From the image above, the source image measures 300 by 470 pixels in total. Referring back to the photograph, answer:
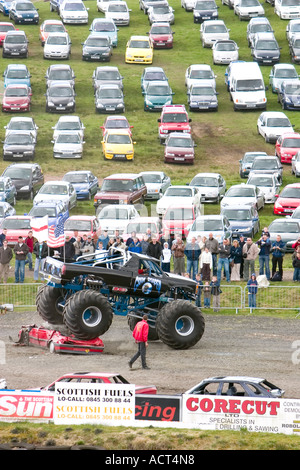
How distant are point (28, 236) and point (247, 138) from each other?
22270 mm

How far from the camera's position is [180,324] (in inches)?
1126

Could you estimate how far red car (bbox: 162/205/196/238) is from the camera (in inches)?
1597

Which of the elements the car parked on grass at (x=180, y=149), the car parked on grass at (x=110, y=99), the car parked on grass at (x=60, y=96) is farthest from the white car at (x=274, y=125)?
the car parked on grass at (x=60, y=96)

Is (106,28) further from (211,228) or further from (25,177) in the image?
(211,228)

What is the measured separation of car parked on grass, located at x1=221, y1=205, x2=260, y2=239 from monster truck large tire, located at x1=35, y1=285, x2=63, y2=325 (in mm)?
11689

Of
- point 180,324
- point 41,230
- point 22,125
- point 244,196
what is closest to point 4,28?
point 22,125

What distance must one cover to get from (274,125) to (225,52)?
11790 mm

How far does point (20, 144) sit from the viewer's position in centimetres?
5184

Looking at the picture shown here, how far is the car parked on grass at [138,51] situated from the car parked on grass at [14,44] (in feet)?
19.4

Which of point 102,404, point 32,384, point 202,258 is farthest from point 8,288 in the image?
point 102,404

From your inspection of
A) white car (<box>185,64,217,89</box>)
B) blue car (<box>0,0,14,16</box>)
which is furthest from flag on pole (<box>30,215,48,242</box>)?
blue car (<box>0,0,14,16</box>)

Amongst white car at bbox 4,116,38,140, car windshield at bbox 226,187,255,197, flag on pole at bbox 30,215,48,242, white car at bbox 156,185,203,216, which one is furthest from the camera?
white car at bbox 4,116,38,140

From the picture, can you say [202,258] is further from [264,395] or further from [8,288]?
[264,395]

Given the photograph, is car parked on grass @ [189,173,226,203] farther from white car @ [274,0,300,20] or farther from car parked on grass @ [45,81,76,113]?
white car @ [274,0,300,20]
